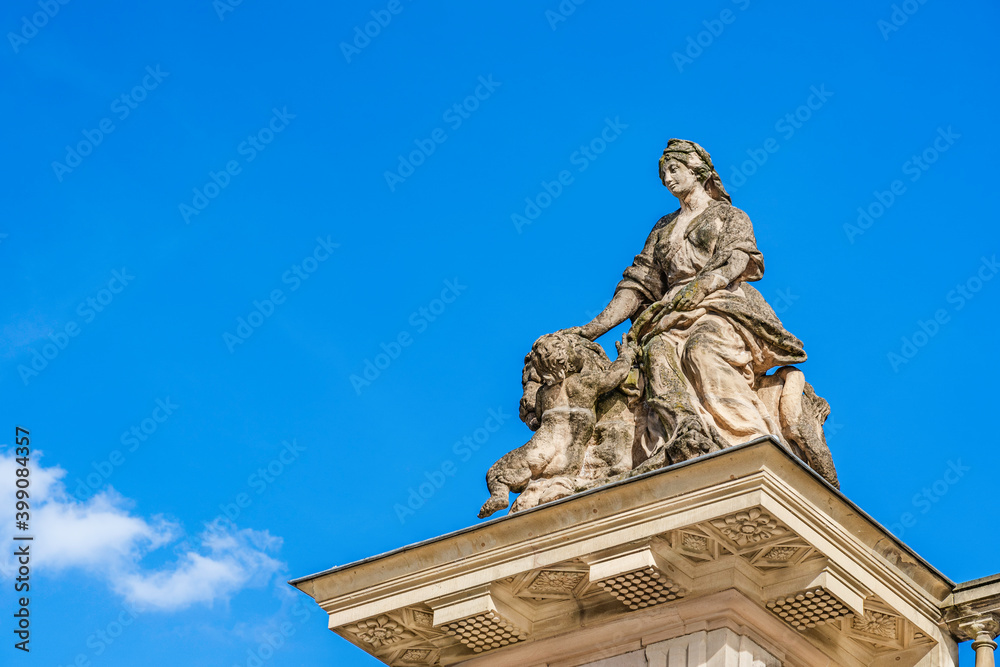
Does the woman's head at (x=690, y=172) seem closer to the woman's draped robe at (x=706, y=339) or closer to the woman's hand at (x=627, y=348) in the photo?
the woman's draped robe at (x=706, y=339)

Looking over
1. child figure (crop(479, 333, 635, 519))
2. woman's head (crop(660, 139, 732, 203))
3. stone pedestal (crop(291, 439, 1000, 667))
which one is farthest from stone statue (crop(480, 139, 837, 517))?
stone pedestal (crop(291, 439, 1000, 667))

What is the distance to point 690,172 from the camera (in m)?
15.3

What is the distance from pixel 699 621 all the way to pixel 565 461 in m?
2.11

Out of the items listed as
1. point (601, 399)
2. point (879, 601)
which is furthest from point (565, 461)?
point (879, 601)

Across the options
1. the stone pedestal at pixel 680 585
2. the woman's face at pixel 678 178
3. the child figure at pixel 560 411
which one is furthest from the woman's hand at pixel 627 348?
the stone pedestal at pixel 680 585

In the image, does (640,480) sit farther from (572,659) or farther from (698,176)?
(698,176)

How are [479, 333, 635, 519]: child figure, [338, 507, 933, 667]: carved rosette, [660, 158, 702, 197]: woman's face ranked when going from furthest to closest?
[660, 158, 702, 197]: woman's face < [479, 333, 635, 519]: child figure < [338, 507, 933, 667]: carved rosette

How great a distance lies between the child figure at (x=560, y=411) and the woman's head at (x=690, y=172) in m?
1.91

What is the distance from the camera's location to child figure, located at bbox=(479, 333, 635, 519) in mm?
13609

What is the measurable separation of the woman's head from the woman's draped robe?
273 millimetres

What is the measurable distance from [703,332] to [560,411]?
58.0 inches

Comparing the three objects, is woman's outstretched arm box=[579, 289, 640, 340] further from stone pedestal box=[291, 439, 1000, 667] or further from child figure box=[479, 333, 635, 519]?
stone pedestal box=[291, 439, 1000, 667]

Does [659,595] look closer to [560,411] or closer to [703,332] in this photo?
[560,411]

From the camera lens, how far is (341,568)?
13.1 metres
